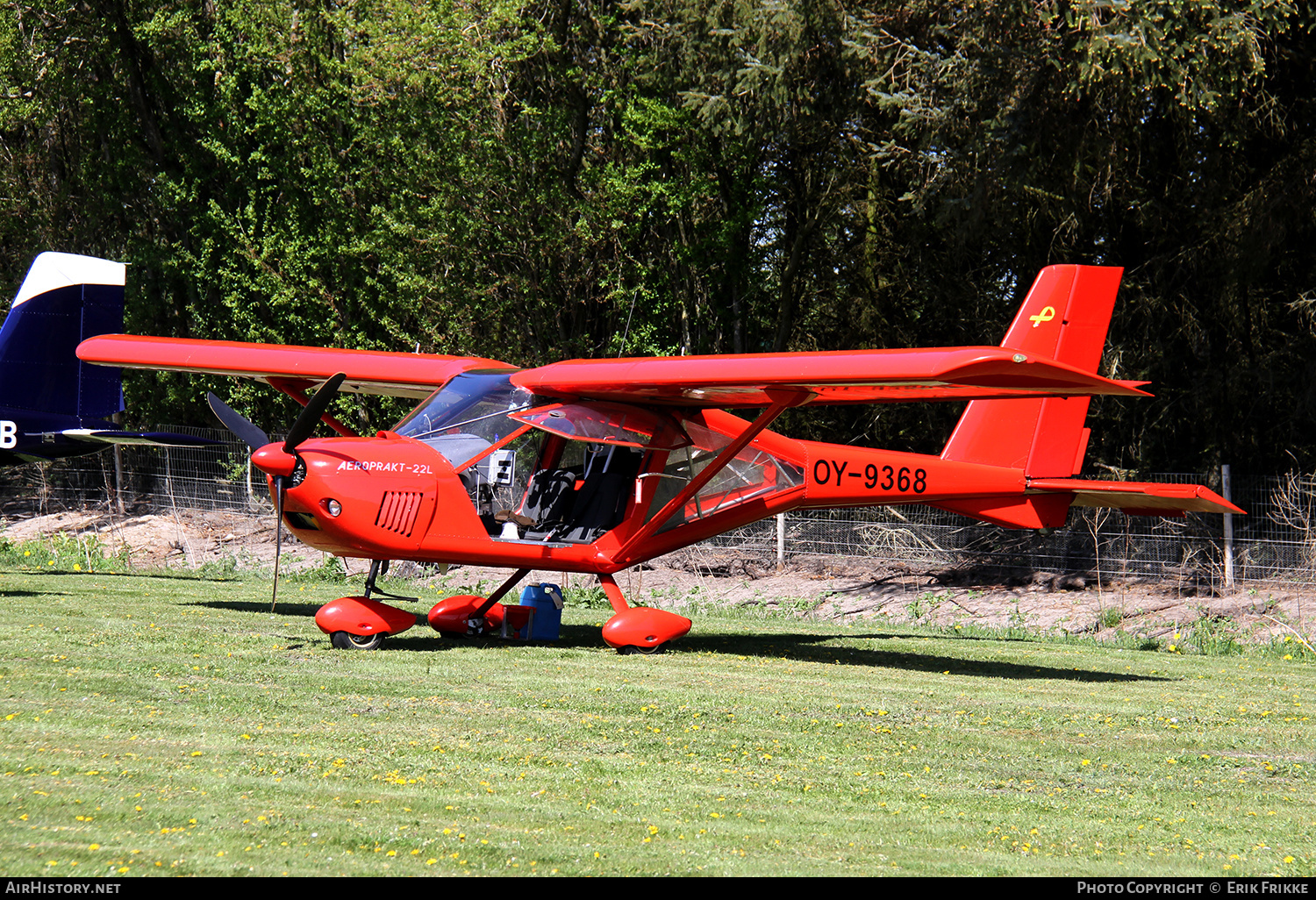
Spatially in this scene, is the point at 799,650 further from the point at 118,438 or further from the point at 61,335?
the point at 61,335

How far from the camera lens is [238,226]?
1004 inches

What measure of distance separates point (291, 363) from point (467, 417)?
2877 mm

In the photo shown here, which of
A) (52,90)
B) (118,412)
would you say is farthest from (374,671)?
→ (52,90)

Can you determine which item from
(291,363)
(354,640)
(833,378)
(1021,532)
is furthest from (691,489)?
(1021,532)

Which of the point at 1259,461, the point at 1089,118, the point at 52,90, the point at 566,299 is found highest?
the point at 52,90

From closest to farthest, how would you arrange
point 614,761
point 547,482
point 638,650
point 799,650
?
1. point 614,761
2. point 638,650
3. point 547,482
4. point 799,650

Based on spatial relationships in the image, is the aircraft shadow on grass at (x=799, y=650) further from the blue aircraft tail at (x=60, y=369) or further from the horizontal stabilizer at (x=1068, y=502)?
the blue aircraft tail at (x=60, y=369)

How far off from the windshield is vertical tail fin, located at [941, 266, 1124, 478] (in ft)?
15.2

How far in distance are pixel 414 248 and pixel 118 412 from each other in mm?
8261

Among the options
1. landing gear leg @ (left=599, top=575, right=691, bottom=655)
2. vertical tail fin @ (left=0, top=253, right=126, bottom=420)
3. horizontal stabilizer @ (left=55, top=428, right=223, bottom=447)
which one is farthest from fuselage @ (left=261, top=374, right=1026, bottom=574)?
vertical tail fin @ (left=0, top=253, right=126, bottom=420)

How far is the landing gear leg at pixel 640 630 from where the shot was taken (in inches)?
403

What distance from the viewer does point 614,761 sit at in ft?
19.1

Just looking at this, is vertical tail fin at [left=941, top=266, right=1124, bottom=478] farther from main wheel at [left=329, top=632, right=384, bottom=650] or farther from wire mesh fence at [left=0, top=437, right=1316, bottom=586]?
main wheel at [left=329, top=632, right=384, bottom=650]

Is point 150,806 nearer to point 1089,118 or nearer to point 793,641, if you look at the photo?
point 793,641
